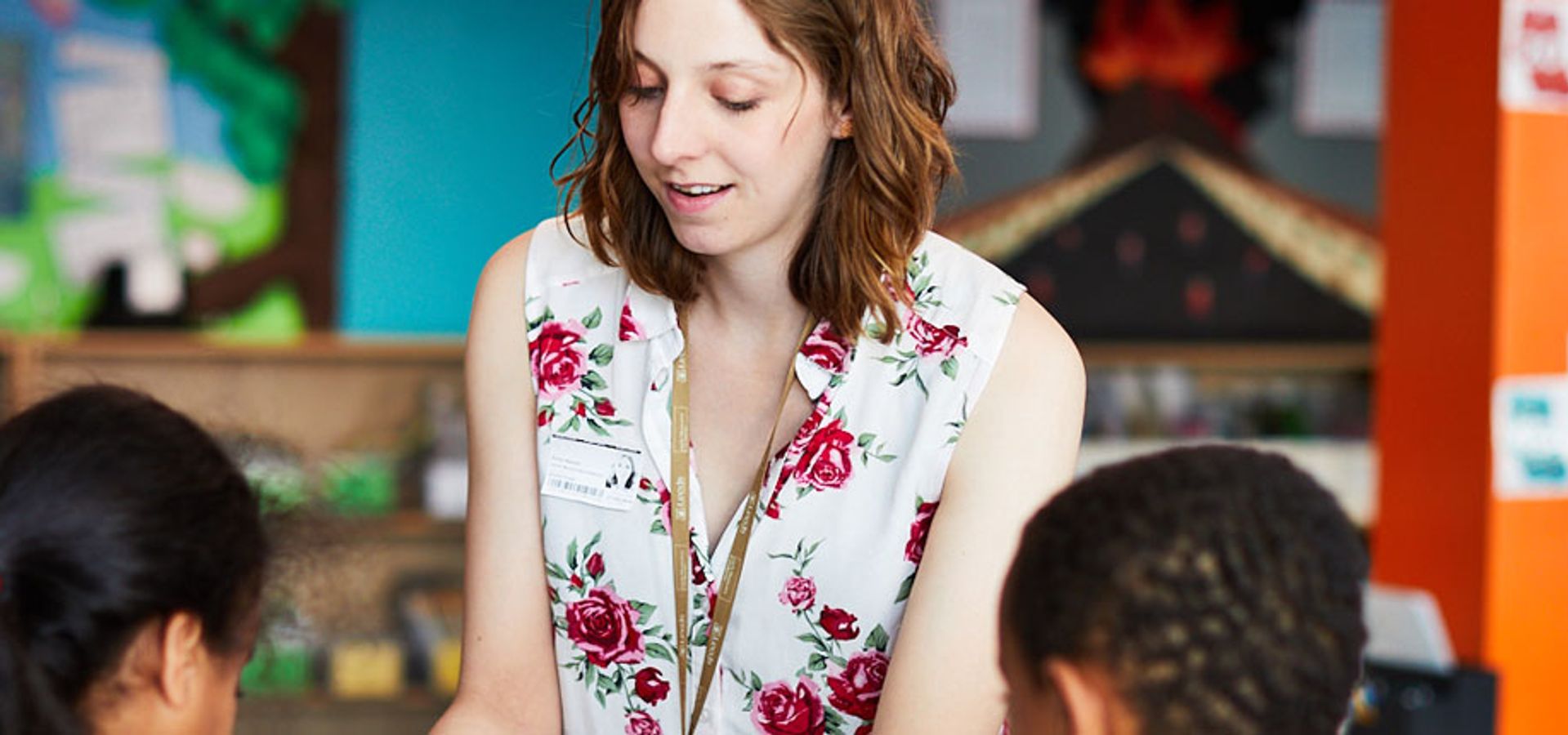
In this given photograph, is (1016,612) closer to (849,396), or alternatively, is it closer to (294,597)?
(849,396)

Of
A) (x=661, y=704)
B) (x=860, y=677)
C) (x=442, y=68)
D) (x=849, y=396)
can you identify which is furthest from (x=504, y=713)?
(x=442, y=68)

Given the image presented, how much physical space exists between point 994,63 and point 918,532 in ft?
12.9

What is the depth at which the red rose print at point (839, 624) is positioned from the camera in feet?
6.10

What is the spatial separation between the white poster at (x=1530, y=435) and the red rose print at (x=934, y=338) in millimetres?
2116

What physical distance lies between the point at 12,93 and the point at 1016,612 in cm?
432

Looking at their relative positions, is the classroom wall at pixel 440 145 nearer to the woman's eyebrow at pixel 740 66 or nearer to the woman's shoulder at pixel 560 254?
the woman's shoulder at pixel 560 254

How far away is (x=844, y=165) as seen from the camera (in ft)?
6.12

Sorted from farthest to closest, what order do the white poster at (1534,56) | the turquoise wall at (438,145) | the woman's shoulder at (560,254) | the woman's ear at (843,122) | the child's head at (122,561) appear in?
the turquoise wall at (438,145) < the white poster at (1534,56) < the woman's shoulder at (560,254) < the woman's ear at (843,122) < the child's head at (122,561)

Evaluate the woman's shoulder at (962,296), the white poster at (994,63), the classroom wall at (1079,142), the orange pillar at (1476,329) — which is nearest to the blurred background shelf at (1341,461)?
the classroom wall at (1079,142)

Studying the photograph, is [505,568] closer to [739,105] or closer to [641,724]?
[641,724]

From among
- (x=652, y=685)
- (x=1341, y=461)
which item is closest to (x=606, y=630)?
(x=652, y=685)

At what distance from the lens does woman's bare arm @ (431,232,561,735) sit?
1911mm

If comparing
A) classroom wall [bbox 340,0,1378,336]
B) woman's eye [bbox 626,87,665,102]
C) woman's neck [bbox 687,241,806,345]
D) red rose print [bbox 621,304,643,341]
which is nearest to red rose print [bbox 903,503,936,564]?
woman's neck [bbox 687,241,806,345]

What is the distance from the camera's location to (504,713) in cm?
191
